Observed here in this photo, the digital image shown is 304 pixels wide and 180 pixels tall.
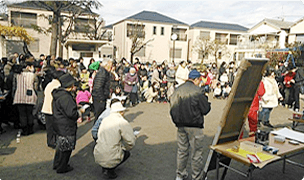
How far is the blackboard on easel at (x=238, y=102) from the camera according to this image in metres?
3.06

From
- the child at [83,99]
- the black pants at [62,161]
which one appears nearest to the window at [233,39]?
the child at [83,99]

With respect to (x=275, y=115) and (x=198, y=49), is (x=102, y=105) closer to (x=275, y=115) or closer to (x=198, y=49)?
(x=275, y=115)

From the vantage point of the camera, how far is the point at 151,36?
34906 mm

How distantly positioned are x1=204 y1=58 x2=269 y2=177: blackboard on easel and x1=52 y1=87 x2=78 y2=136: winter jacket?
7.26 ft

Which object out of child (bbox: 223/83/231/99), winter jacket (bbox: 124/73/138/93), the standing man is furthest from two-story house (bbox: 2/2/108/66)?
the standing man

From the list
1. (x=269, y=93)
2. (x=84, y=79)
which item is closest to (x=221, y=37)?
(x=84, y=79)

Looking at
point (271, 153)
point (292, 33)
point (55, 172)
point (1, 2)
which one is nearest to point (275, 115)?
point (271, 153)

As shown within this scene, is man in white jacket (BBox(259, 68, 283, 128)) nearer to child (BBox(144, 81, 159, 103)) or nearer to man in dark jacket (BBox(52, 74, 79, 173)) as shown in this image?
child (BBox(144, 81, 159, 103))

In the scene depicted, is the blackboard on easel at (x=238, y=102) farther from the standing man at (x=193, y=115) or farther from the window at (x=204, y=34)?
the window at (x=204, y=34)

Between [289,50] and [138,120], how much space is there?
41.0 feet

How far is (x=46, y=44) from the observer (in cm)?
2941

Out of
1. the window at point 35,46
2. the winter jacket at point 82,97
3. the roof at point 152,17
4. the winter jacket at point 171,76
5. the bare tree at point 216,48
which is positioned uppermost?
the roof at point 152,17

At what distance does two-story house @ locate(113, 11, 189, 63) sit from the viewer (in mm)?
33250

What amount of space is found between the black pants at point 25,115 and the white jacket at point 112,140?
2.91 meters
